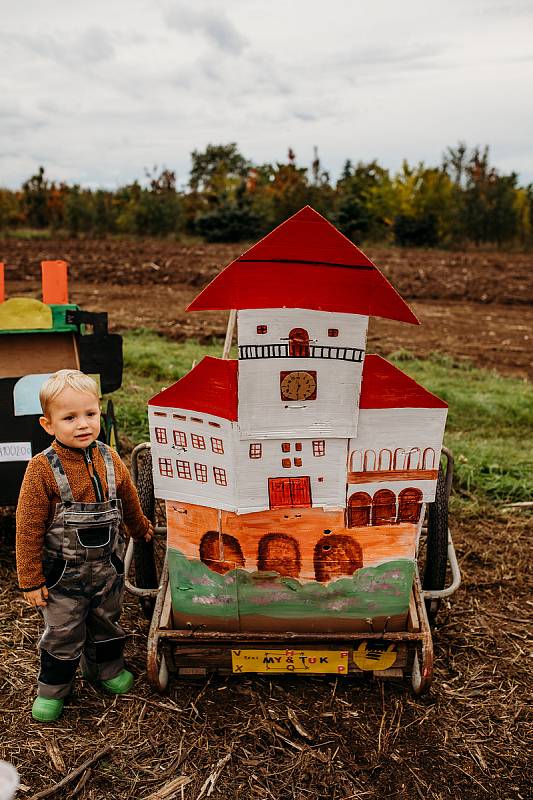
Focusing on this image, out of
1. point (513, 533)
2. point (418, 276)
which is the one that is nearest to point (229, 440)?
point (513, 533)

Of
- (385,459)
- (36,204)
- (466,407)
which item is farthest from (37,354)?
(36,204)

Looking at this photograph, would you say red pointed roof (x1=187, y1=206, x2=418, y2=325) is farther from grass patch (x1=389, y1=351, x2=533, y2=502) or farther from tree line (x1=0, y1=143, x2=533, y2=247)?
tree line (x1=0, y1=143, x2=533, y2=247)

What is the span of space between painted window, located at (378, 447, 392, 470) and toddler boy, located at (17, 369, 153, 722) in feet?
3.21

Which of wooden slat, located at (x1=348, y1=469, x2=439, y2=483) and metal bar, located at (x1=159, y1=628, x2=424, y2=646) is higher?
wooden slat, located at (x1=348, y1=469, x2=439, y2=483)

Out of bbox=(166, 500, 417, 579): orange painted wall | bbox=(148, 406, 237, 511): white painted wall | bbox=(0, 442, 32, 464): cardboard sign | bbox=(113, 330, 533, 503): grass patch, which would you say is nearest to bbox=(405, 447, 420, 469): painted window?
bbox=(166, 500, 417, 579): orange painted wall

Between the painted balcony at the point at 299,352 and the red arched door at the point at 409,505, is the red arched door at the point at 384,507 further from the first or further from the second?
the painted balcony at the point at 299,352

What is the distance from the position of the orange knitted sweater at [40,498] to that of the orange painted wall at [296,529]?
0.33 meters

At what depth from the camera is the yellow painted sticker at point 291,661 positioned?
8.66 ft

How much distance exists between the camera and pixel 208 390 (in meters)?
2.38

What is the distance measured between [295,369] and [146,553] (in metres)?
1.30

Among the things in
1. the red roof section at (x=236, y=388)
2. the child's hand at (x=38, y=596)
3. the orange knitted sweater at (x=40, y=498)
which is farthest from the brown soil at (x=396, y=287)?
the child's hand at (x=38, y=596)

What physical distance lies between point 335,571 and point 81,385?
1.18 meters

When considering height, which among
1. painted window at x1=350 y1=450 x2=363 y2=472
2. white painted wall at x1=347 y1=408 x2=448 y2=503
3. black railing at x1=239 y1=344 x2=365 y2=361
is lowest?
painted window at x1=350 y1=450 x2=363 y2=472

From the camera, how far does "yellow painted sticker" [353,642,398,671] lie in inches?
105
